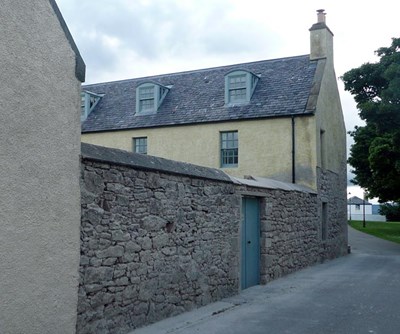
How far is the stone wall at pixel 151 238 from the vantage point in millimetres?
7168

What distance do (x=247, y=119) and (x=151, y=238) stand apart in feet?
39.7

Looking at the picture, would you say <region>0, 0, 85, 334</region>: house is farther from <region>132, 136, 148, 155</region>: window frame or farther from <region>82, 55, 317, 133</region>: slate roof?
<region>132, 136, 148, 155</region>: window frame

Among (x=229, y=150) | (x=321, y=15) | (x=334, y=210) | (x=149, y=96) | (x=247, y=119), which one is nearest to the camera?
(x=247, y=119)

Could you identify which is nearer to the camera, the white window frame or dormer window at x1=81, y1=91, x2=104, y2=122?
the white window frame

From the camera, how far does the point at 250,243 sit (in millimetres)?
12680

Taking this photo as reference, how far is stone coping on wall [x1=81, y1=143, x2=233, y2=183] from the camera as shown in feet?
23.8

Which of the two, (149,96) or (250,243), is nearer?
(250,243)

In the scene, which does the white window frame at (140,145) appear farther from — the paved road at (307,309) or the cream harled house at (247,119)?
the paved road at (307,309)

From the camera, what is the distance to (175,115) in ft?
70.5

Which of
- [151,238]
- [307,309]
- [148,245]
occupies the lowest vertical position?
[307,309]

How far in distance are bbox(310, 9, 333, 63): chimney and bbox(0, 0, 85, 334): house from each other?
15867 millimetres

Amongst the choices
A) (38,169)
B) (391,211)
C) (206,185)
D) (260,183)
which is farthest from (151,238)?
(391,211)

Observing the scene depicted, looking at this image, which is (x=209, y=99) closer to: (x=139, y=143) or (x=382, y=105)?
(x=139, y=143)

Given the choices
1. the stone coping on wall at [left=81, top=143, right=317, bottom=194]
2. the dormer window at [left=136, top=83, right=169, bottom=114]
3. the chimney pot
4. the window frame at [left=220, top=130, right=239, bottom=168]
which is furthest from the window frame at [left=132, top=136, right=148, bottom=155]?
the stone coping on wall at [left=81, top=143, right=317, bottom=194]
